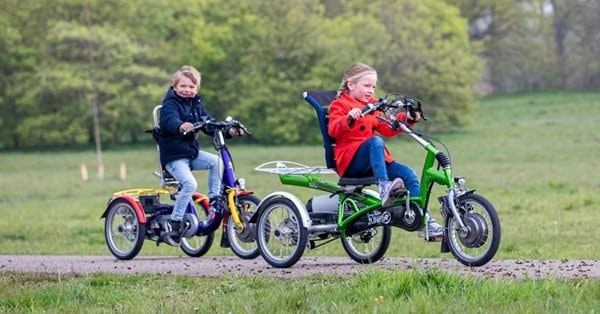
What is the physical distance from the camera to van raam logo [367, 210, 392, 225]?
9406 mm

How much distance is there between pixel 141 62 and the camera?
68938 millimetres

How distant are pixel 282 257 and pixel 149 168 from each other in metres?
38.8

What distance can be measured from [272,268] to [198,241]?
2.61 meters

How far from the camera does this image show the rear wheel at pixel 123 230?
38.6 ft

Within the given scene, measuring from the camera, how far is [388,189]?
362 inches

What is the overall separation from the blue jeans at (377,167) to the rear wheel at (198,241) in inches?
105

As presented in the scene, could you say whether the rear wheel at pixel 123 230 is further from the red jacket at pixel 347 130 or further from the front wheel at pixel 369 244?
the red jacket at pixel 347 130

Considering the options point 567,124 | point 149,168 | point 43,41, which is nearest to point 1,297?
point 149,168

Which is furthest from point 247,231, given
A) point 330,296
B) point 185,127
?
point 330,296

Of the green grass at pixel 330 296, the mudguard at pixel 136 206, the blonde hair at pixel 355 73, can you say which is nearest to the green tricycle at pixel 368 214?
the blonde hair at pixel 355 73

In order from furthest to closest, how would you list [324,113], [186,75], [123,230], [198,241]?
[198,241] < [123,230] < [186,75] < [324,113]

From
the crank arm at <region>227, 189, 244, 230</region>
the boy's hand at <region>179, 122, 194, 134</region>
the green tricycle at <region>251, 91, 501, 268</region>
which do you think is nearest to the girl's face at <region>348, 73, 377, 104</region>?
the green tricycle at <region>251, 91, 501, 268</region>

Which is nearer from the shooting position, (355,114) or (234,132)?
(355,114)

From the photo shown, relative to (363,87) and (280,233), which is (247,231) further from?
(363,87)
